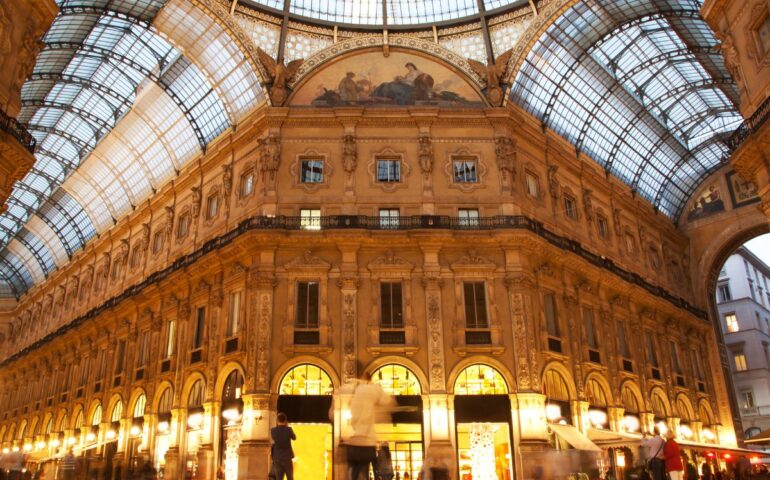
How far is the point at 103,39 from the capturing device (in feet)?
132

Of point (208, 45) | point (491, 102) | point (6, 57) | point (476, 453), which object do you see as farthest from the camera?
point (208, 45)

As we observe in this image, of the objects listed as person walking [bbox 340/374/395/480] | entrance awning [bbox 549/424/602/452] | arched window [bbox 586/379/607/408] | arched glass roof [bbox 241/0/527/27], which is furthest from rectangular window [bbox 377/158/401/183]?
person walking [bbox 340/374/395/480]

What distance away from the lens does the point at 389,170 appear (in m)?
34.7

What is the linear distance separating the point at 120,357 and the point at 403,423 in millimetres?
22957

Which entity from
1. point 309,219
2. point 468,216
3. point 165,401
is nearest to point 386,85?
point 468,216

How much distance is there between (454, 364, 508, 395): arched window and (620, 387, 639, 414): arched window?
1116 centimetres

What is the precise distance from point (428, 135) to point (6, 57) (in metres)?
20.0

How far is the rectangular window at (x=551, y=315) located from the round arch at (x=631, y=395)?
24.1 feet

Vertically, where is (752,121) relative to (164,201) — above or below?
below

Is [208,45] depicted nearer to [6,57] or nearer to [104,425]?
[6,57]


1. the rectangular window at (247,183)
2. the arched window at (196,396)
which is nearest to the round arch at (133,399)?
A: the arched window at (196,396)

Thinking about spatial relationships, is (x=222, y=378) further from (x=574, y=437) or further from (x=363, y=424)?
(x=363, y=424)

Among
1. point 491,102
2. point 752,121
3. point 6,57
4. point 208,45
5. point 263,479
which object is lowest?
point 263,479

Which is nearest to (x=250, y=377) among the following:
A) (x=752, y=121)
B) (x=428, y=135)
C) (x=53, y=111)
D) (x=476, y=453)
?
(x=476, y=453)
